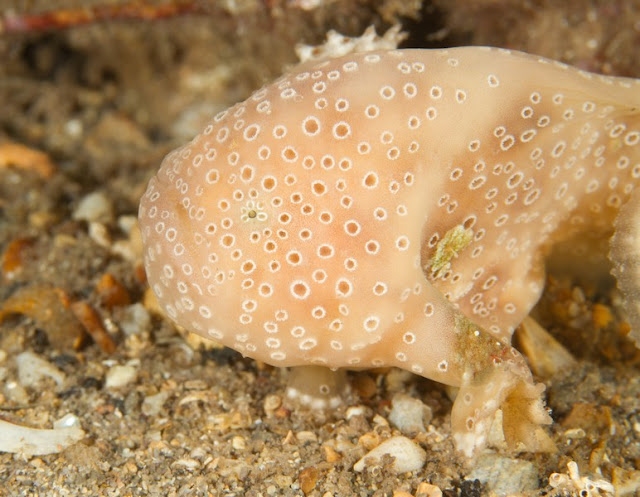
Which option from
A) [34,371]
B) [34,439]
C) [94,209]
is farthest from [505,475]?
[94,209]

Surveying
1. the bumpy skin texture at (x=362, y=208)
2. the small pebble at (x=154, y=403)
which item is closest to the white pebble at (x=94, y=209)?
the small pebble at (x=154, y=403)

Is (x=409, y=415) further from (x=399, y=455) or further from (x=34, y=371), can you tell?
(x=34, y=371)

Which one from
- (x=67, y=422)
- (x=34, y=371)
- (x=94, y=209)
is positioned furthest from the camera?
(x=94, y=209)

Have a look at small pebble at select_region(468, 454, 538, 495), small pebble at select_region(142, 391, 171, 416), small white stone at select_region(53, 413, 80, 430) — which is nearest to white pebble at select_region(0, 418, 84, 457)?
small white stone at select_region(53, 413, 80, 430)

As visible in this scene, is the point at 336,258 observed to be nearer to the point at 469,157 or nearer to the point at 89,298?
the point at 469,157

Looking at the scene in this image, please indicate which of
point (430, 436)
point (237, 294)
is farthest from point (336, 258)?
point (430, 436)
